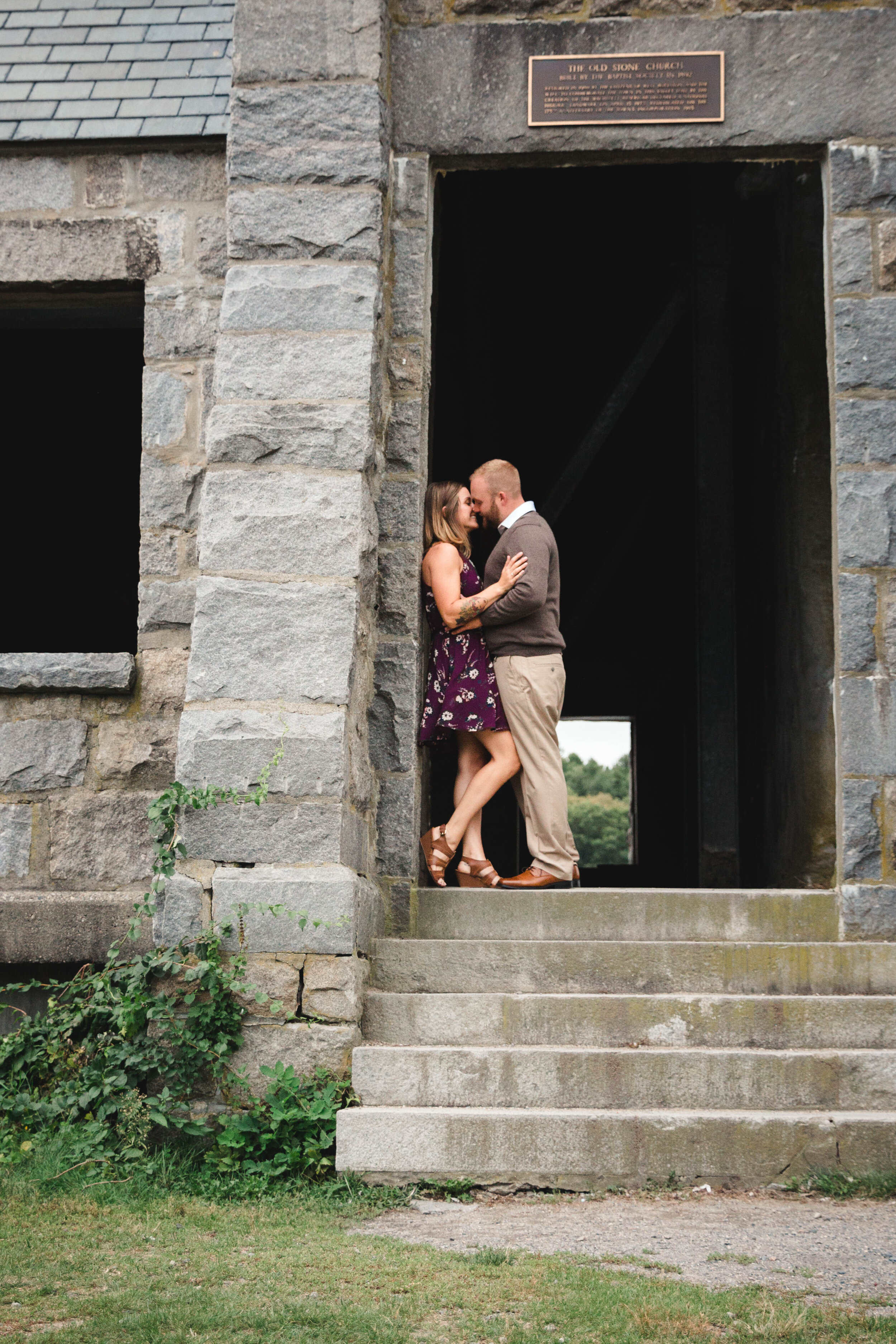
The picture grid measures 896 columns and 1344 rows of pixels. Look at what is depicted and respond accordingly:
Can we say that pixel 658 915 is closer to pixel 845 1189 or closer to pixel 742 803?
pixel 845 1189

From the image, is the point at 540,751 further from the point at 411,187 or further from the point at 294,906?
the point at 411,187


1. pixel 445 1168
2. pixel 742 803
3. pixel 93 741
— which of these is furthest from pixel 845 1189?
pixel 742 803

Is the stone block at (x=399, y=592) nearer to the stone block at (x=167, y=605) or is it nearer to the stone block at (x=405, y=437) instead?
the stone block at (x=405, y=437)

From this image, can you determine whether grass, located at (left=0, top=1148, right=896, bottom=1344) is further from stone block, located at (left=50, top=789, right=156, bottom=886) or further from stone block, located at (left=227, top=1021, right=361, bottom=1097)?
stone block, located at (left=50, top=789, right=156, bottom=886)

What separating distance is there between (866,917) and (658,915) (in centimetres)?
71

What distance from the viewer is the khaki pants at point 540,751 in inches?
200

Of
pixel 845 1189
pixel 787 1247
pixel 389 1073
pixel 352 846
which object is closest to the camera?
pixel 787 1247

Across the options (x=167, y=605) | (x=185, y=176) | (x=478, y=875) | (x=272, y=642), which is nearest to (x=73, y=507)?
(x=185, y=176)

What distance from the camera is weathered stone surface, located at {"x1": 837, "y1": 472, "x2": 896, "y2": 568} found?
4773mm

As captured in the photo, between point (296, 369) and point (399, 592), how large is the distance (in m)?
0.88

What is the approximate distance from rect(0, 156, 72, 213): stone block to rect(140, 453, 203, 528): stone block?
1.16m

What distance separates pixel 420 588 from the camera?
517 centimetres

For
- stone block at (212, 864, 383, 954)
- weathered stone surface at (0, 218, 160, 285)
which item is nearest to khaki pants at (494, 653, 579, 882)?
stone block at (212, 864, 383, 954)

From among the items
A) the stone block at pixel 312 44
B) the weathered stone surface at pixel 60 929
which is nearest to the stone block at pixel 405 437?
the stone block at pixel 312 44
